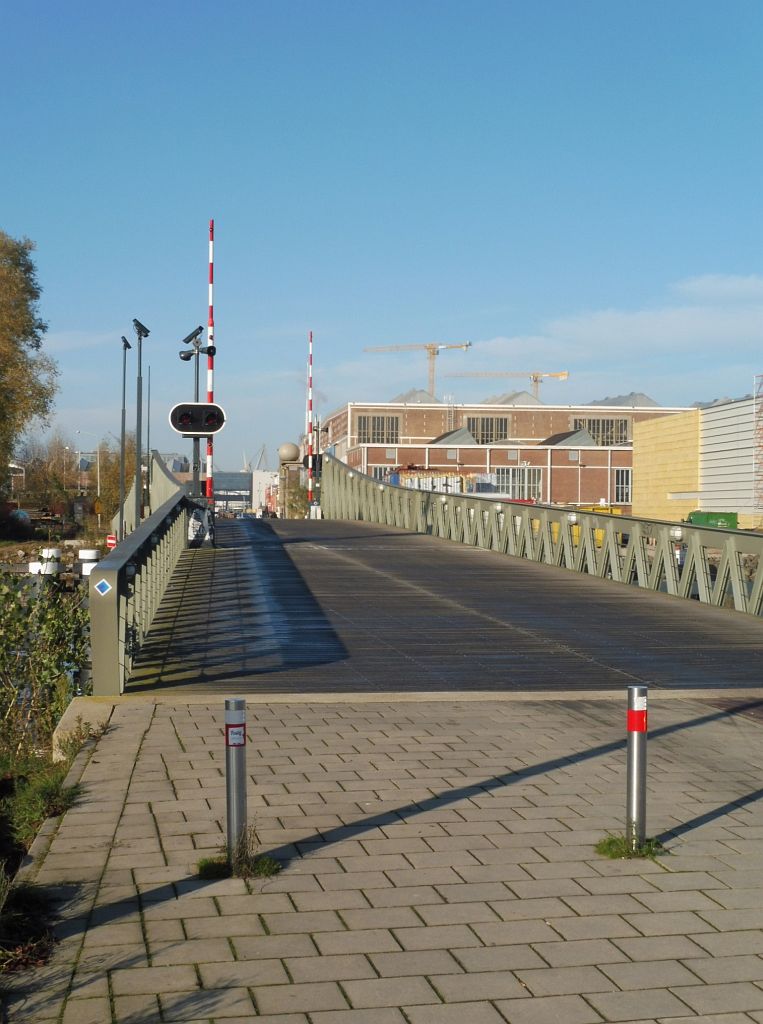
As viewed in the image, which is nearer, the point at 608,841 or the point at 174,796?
the point at 608,841

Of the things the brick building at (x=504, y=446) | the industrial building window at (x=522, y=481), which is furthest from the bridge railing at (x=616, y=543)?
the industrial building window at (x=522, y=481)

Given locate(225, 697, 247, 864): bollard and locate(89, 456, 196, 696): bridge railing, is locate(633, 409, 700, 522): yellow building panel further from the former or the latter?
locate(225, 697, 247, 864): bollard

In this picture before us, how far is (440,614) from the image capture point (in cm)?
1401

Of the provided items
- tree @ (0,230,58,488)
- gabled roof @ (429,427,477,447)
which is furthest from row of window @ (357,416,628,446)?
tree @ (0,230,58,488)

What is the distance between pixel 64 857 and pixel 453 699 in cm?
409

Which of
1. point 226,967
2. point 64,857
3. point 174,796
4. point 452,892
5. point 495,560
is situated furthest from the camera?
point 495,560

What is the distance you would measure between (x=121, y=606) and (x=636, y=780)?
4.56 meters

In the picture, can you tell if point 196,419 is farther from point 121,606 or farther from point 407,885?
point 407,885

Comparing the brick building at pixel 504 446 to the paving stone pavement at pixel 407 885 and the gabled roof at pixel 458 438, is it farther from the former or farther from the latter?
the paving stone pavement at pixel 407 885

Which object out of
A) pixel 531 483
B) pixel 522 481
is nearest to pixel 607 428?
pixel 531 483

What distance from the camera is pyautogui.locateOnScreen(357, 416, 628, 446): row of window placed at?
12106 centimetres

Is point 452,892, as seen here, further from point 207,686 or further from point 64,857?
point 207,686

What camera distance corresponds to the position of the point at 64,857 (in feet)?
16.7

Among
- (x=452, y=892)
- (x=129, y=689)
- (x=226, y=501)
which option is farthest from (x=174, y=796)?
(x=226, y=501)
